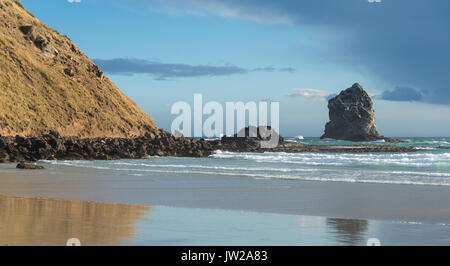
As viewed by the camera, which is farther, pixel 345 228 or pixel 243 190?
pixel 243 190

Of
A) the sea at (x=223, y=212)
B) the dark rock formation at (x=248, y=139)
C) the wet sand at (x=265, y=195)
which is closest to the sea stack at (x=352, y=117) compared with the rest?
the dark rock formation at (x=248, y=139)

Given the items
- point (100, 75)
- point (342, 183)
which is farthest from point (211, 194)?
point (100, 75)

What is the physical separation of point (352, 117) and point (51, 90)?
4578 inches

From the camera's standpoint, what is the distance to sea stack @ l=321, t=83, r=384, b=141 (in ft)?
545

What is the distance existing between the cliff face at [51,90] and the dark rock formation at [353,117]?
9367 centimetres

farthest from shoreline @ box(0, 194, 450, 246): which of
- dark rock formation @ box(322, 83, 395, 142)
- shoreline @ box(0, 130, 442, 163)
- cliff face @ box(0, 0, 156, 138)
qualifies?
A: dark rock formation @ box(322, 83, 395, 142)

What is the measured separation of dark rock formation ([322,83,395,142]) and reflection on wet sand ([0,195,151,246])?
505 ft

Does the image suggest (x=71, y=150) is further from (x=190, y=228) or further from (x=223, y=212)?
(x=190, y=228)

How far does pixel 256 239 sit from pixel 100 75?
248ft

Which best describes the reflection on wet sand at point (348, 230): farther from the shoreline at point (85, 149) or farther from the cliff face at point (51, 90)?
the cliff face at point (51, 90)

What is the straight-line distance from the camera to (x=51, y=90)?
224 feet

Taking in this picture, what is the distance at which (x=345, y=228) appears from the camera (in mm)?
10594
